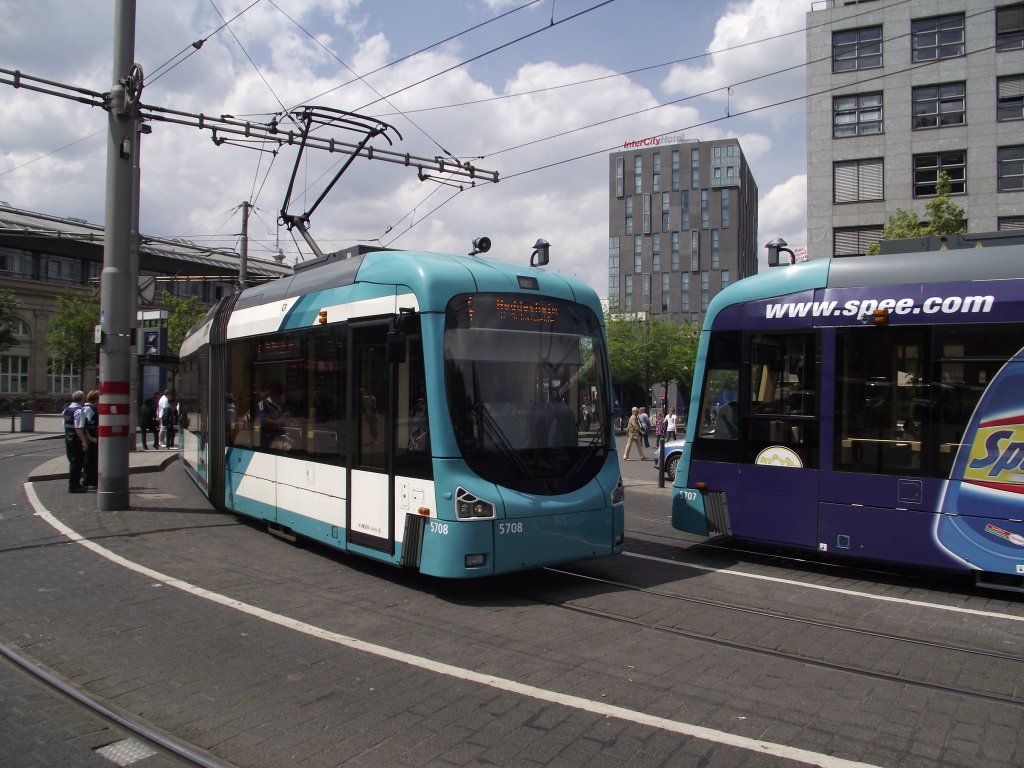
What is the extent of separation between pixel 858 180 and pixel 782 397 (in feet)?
97.5

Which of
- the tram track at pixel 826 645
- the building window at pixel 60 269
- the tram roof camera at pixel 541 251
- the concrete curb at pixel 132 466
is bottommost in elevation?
the tram track at pixel 826 645

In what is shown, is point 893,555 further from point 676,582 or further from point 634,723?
point 634,723

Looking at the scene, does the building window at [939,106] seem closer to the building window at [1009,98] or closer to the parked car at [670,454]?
the building window at [1009,98]

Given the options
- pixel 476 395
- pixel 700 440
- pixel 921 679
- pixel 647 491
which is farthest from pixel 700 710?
pixel 647 491

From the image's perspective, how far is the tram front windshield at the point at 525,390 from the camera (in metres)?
7.12

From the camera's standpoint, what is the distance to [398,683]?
5.08m

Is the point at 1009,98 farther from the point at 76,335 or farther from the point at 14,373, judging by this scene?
the point at 14,373

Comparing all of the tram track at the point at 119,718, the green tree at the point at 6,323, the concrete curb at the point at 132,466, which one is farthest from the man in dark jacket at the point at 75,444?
the green tree at the point at 6,323

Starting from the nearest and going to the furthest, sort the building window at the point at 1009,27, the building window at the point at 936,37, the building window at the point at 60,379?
the building window at the point at 1009,27
the building window at the point at 936,37
the building window at the point at 60,379

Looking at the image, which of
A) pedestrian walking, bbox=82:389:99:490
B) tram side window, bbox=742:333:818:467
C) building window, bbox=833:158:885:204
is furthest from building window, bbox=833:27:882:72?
pedestrian walking, bbox=82:389:99:490

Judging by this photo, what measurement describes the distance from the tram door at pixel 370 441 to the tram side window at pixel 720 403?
402 cm

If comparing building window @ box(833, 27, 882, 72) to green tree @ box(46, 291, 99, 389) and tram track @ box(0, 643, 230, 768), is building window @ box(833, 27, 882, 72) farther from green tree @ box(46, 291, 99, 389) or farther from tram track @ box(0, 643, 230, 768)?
green tree @ box(46, 291, 99, 389)

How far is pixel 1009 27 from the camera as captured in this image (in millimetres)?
31203

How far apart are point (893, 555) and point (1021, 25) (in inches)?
1263
